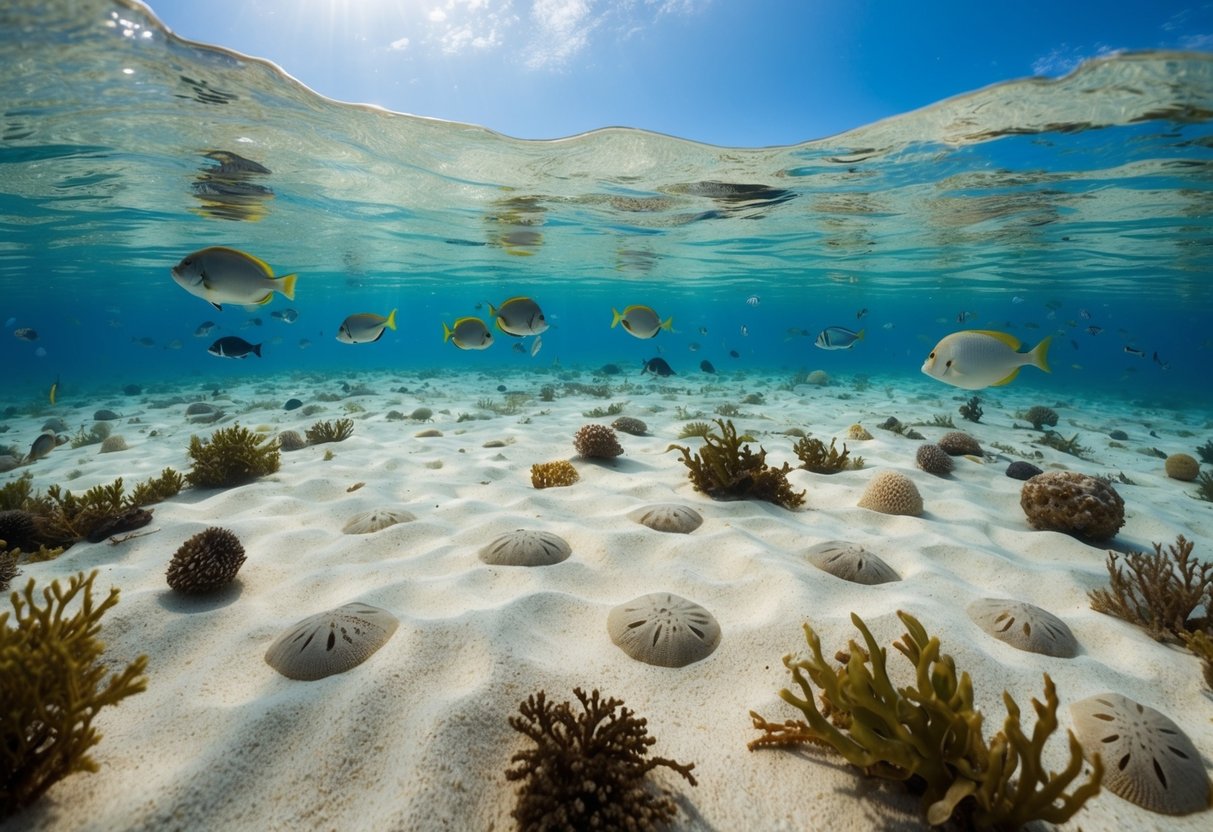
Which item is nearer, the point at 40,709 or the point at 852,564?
the point at 40,709

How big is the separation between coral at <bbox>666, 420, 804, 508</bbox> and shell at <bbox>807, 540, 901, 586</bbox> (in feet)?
5.05

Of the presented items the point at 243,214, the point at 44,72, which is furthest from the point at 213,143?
the point at 243,214

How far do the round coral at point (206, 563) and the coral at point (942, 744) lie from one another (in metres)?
4.16

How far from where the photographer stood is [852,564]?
4.16 m

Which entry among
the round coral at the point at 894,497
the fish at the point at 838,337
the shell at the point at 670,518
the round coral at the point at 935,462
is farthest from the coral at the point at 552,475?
the fish at the point at 838,337

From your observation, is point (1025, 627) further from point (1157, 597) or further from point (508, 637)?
point (508, 637)

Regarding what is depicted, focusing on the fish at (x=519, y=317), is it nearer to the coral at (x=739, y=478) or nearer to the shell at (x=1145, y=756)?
the coral at (x=739, y=478)

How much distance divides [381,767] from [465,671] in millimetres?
641

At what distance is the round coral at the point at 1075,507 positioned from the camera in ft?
17.1

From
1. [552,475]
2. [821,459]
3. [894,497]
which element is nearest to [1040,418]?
[821,459]

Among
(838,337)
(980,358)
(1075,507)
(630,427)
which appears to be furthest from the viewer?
(630,427)

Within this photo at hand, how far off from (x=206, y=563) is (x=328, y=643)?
1.68 m

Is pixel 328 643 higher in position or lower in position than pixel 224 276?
lower

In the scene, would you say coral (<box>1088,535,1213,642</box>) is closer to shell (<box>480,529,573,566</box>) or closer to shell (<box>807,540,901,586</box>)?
shell (<box>807,540,901,586</box>)
